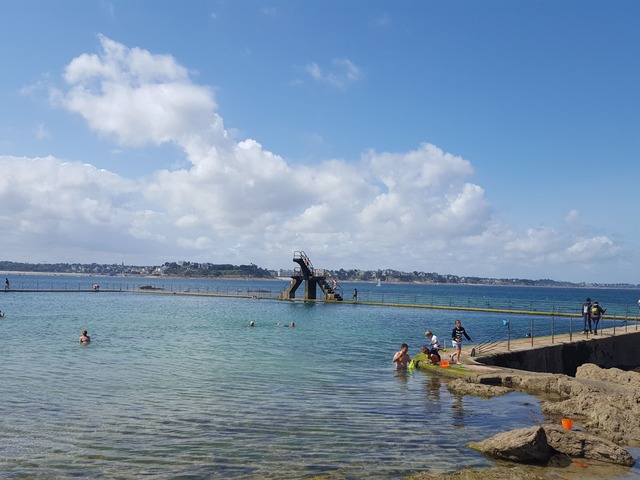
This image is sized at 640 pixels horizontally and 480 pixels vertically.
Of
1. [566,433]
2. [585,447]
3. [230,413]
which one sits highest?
[566,433]

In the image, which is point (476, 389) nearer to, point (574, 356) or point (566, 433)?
point (566, 433)

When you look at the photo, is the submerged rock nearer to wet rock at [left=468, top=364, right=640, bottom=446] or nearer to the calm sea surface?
the calm sea surface


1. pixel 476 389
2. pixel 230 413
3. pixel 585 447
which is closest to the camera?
pixel 585 447

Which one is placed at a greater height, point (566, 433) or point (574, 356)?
point (566, 433)

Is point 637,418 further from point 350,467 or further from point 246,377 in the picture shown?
point 246,377

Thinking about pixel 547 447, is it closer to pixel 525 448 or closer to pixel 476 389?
pixel 525 448

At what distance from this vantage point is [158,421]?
13.7 m

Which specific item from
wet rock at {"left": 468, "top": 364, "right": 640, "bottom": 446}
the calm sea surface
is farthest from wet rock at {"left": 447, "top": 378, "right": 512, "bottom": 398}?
wet rock at {"left": 468, "top": 364, "right": 640, "bottom": 446}

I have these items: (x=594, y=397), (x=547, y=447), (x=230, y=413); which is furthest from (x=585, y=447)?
(x=230, y=413)

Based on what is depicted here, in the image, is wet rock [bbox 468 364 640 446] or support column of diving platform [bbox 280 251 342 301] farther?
support column of diving platform [bbox 280 251 342 301]

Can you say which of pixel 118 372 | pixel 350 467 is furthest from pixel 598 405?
pixel 118 372

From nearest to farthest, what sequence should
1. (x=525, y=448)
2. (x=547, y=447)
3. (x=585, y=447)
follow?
1. (x=525, y=448)
2. (x=547, y=447)
3. (x=585, y=447)

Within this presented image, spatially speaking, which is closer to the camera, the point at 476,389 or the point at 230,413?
the point at 230,413

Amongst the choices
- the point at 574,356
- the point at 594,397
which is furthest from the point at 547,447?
the point at 574,356
